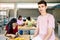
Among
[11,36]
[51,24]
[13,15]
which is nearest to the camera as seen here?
[51,24]

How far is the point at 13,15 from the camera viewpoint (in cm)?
1206

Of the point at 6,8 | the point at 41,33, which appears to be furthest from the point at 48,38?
the point at 6,8

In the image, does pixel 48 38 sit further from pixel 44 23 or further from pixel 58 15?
pixel 58 15

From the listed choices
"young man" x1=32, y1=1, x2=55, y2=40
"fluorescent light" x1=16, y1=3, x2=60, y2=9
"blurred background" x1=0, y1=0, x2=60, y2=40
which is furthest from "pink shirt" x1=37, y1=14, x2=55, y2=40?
"fluorescent light" x1=16, y1=3, x2=60, y2=9

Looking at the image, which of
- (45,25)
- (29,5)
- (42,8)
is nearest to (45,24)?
(45,25)

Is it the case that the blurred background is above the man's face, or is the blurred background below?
A: below

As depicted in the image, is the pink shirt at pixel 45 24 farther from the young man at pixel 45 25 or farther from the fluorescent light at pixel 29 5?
the fluorescent light at pixel 29 5

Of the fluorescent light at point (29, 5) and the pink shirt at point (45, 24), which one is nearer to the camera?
the pink shirt at point (45, 24)

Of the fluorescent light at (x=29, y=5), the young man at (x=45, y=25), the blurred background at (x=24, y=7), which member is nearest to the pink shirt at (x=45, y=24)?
the young man at (x=45, y=25)

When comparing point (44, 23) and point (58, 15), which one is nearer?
point (44, 23)

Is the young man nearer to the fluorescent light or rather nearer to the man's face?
the man's face

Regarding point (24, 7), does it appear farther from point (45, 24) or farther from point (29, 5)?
point (45, 24)

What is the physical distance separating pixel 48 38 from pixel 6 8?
33.8ft

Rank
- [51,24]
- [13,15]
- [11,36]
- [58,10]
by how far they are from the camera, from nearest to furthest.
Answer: [51,24] < [11,36] < [58,10] < [13,15]
